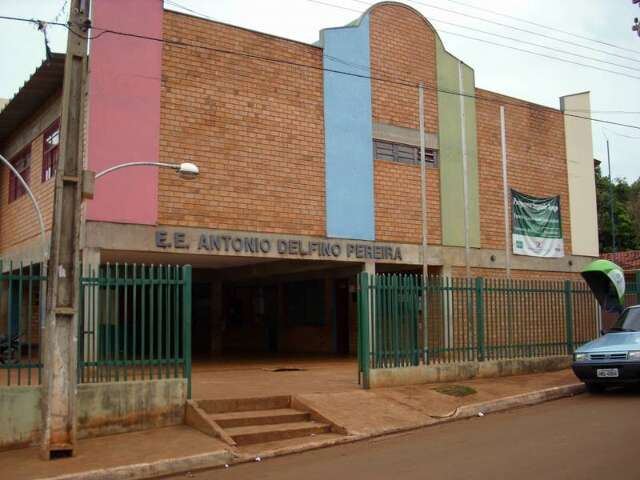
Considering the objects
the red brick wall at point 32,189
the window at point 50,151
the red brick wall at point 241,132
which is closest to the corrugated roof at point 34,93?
the red brick wall at point 32,189

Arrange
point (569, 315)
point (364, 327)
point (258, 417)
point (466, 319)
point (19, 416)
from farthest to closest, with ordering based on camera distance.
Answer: point (569, 315)
point (466, 319)
point (364, 327)
point (258, 417)
point (19, 416)

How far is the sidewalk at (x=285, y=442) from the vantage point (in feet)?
25.1

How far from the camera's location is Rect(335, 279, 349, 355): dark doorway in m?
22.6

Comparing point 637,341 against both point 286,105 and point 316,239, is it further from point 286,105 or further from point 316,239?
point 286,105

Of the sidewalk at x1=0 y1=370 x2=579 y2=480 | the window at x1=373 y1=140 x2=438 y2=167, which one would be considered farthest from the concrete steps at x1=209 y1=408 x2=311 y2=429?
the window at x1=373 y1=140 x2=438 y2=167

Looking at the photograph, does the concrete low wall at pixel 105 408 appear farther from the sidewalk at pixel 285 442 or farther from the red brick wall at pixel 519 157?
the red brick wall at pixel 519 157

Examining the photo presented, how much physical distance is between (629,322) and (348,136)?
807cm

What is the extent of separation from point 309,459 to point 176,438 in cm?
186

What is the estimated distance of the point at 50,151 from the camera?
1667 cm

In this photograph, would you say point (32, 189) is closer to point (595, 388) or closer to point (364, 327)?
point (364, 327)

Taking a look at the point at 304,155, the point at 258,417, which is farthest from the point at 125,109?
the point at 258,417

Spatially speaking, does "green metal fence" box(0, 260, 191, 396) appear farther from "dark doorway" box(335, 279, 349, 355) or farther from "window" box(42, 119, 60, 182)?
"dark doorway" box(335, 279, 349, 355)

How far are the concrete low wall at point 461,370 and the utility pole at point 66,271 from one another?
5497 mm

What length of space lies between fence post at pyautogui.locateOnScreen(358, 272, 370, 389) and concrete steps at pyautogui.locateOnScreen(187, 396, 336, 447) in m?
1.83
